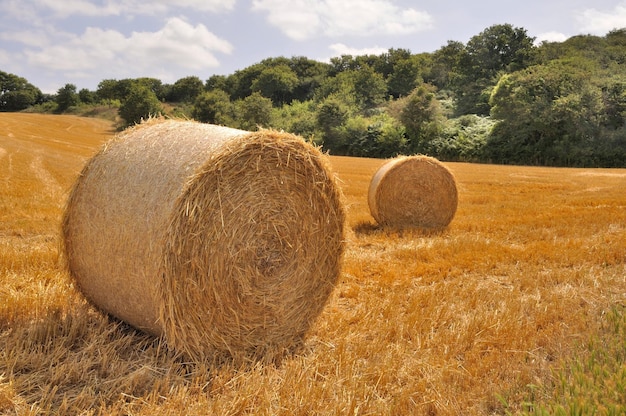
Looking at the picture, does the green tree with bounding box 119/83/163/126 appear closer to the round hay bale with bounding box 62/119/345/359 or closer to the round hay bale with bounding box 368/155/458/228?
the round hay bale with bounding box 368/155/458/228

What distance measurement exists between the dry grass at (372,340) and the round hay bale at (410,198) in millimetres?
2098

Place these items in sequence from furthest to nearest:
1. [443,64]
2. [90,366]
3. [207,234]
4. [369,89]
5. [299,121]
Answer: [443,64] < [369,89] < [299,121] < [207,234] < [90,366]

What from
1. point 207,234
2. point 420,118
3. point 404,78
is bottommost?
point 207,234

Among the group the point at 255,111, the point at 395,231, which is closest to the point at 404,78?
A: the point at 255,111

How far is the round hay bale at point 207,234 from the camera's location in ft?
12.9

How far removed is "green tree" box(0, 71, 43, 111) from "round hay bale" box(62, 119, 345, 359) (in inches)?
3903

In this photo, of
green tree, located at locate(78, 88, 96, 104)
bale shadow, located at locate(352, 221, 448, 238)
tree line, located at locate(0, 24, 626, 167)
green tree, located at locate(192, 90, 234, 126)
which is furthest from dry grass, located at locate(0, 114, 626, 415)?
green tree, located at locate(78, 88, 96, 104)

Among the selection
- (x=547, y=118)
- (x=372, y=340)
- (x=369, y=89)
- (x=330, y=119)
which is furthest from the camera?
(x=369, y=89)

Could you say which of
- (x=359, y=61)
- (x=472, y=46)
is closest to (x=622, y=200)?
(x=472, y=46)

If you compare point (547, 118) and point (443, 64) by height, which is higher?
point (443, 64)

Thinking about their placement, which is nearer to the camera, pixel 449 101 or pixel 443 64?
pixel 449 101

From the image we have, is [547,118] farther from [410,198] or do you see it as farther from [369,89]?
[369,89]

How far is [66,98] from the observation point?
→ 85188 millimetres

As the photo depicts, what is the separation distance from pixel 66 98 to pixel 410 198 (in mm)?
88806
